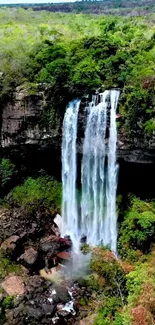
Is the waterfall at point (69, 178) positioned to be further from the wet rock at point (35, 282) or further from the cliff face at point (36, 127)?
the wet rock at point (35, 282)

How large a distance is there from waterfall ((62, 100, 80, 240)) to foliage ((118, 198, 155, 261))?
3.06m

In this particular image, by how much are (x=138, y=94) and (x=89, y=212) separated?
6817 mm

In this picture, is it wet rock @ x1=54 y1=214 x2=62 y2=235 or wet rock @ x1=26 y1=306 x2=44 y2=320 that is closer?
wet rock @ x1=26 y1=306 x2=44 y2=320

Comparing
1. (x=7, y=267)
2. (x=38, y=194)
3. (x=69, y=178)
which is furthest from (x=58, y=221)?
(x=7, y=267)

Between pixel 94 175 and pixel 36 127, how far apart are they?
4.14 m

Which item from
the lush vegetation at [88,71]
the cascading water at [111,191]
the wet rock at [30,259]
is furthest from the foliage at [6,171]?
the cascading water at [111,191]

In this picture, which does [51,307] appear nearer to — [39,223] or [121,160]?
[39,223]

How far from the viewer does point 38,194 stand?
24.5 metres

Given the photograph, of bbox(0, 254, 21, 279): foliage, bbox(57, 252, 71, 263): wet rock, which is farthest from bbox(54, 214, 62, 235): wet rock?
bbox(0, 254, 21, 279): foliage

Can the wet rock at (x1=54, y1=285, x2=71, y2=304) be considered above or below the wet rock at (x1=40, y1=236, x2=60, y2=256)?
below

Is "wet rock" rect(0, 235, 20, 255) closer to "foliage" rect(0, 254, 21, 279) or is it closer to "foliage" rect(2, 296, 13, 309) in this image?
"foliage" rect(0, 254, 21, 279)

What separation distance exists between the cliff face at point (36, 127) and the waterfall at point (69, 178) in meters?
0.45

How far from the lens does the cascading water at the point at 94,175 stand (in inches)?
851

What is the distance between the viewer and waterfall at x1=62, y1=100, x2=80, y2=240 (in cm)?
2256
